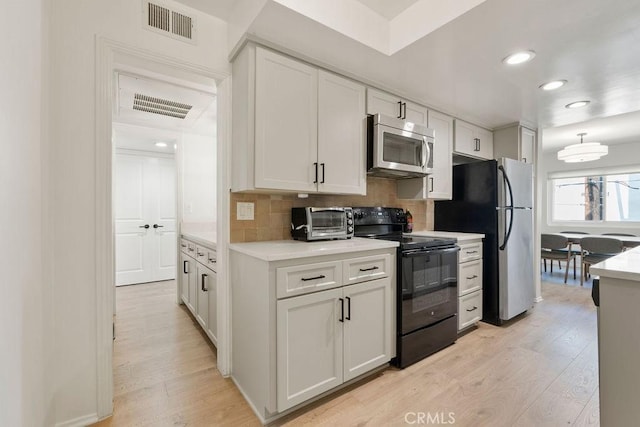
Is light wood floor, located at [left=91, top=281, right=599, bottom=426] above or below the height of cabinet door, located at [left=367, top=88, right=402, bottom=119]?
below

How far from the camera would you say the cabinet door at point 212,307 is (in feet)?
7.38

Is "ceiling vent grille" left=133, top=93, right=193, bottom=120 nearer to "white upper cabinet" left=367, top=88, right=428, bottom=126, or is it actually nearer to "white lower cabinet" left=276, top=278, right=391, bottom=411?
"white upper cabinet" left=367, top=88, right=428, bottom=126

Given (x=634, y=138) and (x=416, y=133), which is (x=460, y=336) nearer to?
(x=416, y=133)

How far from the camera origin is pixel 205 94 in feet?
8.52

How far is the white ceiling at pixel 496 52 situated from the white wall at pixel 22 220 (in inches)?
41.8

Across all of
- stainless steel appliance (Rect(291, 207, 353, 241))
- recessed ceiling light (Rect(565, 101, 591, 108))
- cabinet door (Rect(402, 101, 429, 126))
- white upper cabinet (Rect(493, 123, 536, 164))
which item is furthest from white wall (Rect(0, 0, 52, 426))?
white upper cabinet (Rect(493, 123, 536, 164))

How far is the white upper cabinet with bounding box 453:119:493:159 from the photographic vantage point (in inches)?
128

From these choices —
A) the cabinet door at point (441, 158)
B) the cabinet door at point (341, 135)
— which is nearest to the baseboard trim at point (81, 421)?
the cabinet door at point (341, 135)

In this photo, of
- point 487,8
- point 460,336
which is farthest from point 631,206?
point 487,8

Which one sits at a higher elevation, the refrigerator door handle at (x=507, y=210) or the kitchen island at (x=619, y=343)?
the refrigerator door handle at (x=507, y=210)

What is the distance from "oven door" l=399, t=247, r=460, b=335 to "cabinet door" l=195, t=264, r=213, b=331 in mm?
1564

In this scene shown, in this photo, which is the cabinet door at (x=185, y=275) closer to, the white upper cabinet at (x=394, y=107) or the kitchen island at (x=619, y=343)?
the white upper cabinet at (x=394, y=107)

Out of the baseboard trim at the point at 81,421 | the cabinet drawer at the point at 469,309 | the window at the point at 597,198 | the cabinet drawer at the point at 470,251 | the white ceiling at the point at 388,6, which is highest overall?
the white ceiling at the point at 388,6

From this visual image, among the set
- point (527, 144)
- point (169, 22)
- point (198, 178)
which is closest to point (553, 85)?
point (527, 144)
